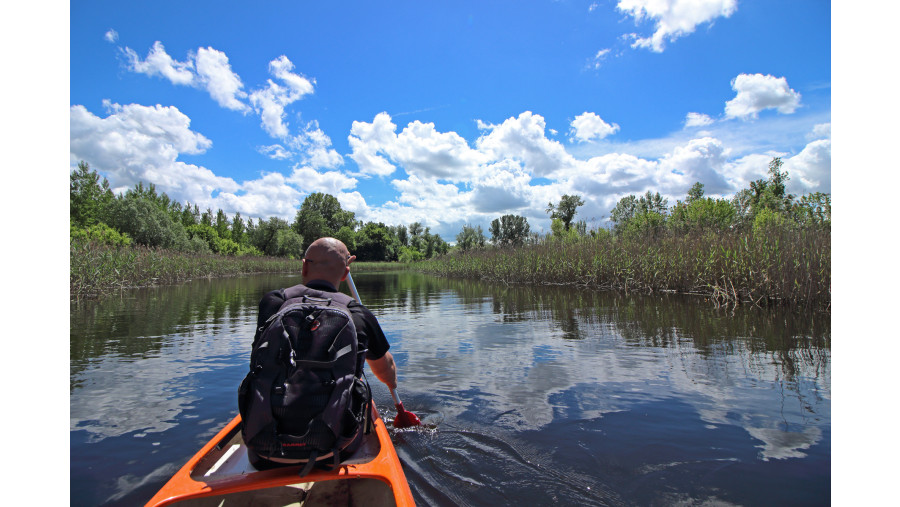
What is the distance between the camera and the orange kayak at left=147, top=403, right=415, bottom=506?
182cm

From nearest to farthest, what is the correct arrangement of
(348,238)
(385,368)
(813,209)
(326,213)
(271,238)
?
(385,368)
(813,209)
(271,238)
(348,238)
(326,213)

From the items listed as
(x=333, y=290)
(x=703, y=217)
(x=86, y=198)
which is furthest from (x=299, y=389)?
(x=86, y=198)

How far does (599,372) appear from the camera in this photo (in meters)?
5.16

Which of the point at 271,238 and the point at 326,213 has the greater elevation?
the point at 326,213

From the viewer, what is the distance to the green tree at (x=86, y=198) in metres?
43.6

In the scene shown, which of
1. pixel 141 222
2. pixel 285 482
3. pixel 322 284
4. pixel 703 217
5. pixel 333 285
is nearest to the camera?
pixel 285 482

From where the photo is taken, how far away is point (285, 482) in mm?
1811

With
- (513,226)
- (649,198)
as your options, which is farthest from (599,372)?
(649,198)

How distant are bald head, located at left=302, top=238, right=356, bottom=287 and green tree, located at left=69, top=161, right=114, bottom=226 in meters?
50.8

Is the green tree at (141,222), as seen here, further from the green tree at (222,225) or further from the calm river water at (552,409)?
the calm river water at (552,409)

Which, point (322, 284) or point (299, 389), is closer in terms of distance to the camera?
point (299, 389)

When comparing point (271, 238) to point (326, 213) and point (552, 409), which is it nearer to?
point (326, 213)

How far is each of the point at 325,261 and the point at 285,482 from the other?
3.56ft
